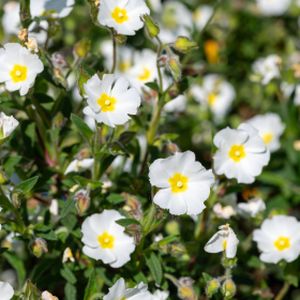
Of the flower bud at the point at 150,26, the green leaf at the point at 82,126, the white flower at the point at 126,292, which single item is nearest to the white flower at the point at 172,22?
the flower bud at the point at 150,26

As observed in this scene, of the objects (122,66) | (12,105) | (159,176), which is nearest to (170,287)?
(159,176)

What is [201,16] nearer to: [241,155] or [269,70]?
[269,70]

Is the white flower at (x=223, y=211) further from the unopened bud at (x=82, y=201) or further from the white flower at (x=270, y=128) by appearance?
the white flower at (x=270, y=128)


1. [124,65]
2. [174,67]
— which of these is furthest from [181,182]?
[124,65]

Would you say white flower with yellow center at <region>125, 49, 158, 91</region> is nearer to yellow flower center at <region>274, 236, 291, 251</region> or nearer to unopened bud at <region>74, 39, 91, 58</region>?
unopened bud at <region>74, 39, 91, 58</region>

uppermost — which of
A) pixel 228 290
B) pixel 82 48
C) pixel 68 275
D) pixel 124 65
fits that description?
pixel 82 48

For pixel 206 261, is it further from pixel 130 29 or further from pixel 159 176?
pixel 130 29

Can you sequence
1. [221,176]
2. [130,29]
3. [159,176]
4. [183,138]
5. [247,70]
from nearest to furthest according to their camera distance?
[159,176], [130,29], [221,176], [183,138], [247,70]
